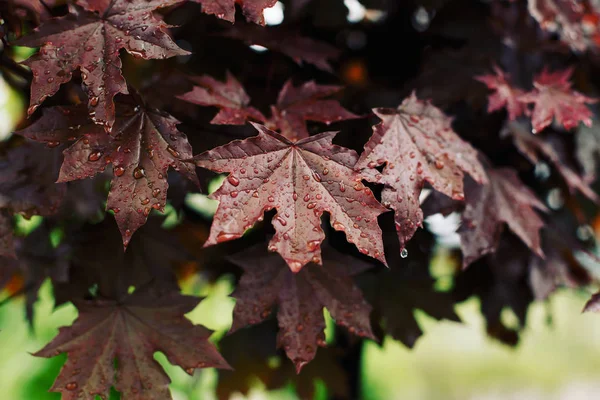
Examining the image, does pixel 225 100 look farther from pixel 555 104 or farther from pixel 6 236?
pixel 555 104

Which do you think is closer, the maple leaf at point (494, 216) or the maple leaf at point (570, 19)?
the maple leaf at point (494, 216)

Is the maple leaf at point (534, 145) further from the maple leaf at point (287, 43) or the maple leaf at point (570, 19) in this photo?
the maple leaf at point (287, 43)

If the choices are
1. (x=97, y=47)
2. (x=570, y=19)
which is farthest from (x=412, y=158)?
(x=570, y=19)

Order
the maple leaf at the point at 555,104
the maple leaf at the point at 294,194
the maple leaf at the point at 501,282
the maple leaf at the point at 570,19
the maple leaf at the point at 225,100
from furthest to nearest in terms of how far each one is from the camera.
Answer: the maple leaf at the point at 501,282 < the maple leaf at the point at 570,19 < the maple leaf at the point at 555,104 < the maple leaf at the point at 225,100 < the maple leaf at the point at 294,194

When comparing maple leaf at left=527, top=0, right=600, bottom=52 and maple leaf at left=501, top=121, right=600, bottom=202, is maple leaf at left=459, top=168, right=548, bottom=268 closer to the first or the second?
maple leaf at left=501, top=121, right=600, bottom=202

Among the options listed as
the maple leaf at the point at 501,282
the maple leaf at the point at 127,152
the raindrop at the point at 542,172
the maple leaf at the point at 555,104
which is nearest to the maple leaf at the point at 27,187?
the maple leaf at the point at 127,152

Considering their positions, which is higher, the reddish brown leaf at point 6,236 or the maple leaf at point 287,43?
the maple leaf at point 287,43

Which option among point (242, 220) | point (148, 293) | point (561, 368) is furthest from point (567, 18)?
point (561, 368)
